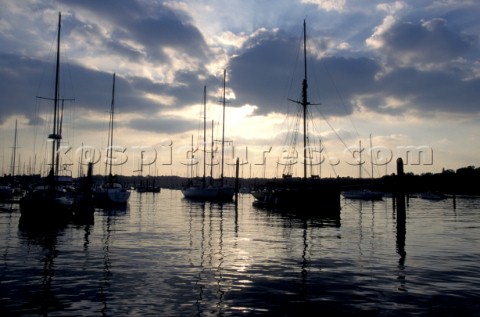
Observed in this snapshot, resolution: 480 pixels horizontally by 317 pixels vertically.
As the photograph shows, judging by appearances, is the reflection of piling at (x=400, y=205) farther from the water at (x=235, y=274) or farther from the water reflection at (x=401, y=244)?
the water at (x=235, y=274)

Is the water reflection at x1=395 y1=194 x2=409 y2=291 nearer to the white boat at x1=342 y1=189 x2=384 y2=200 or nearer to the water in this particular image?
the water

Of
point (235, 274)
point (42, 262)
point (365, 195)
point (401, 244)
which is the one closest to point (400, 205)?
point (401, 244)

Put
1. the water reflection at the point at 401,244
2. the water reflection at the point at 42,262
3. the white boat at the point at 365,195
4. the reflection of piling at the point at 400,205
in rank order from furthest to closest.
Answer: the white boat at the point at 365,195, the reflection of piling at the point at 400,205, the water reflection at the point at 401,244, the water reflection at the point at 42,262

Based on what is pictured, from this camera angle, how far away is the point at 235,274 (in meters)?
16.0

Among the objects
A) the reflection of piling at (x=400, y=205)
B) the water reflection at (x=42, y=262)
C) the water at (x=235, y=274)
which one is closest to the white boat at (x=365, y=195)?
the water at (x=235, y=274)

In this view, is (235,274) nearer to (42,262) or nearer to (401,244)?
(42,262)

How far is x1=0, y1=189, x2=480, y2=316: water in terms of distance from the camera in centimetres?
1173

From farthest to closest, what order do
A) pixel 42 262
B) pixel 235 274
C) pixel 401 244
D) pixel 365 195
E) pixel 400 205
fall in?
pixel 365 195, pixel 400 205, pixel 401 244, pixel 42 262, pixel 235 274

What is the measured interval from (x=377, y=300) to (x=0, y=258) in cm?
1548

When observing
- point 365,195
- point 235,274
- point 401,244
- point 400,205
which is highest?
point 400,205

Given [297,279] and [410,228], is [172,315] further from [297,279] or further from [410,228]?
[410,228]

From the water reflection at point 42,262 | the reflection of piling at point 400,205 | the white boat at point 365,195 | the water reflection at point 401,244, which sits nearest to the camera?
the water reflection at point 42,262

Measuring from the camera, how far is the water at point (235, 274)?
1173 centimetres

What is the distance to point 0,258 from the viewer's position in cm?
1853
